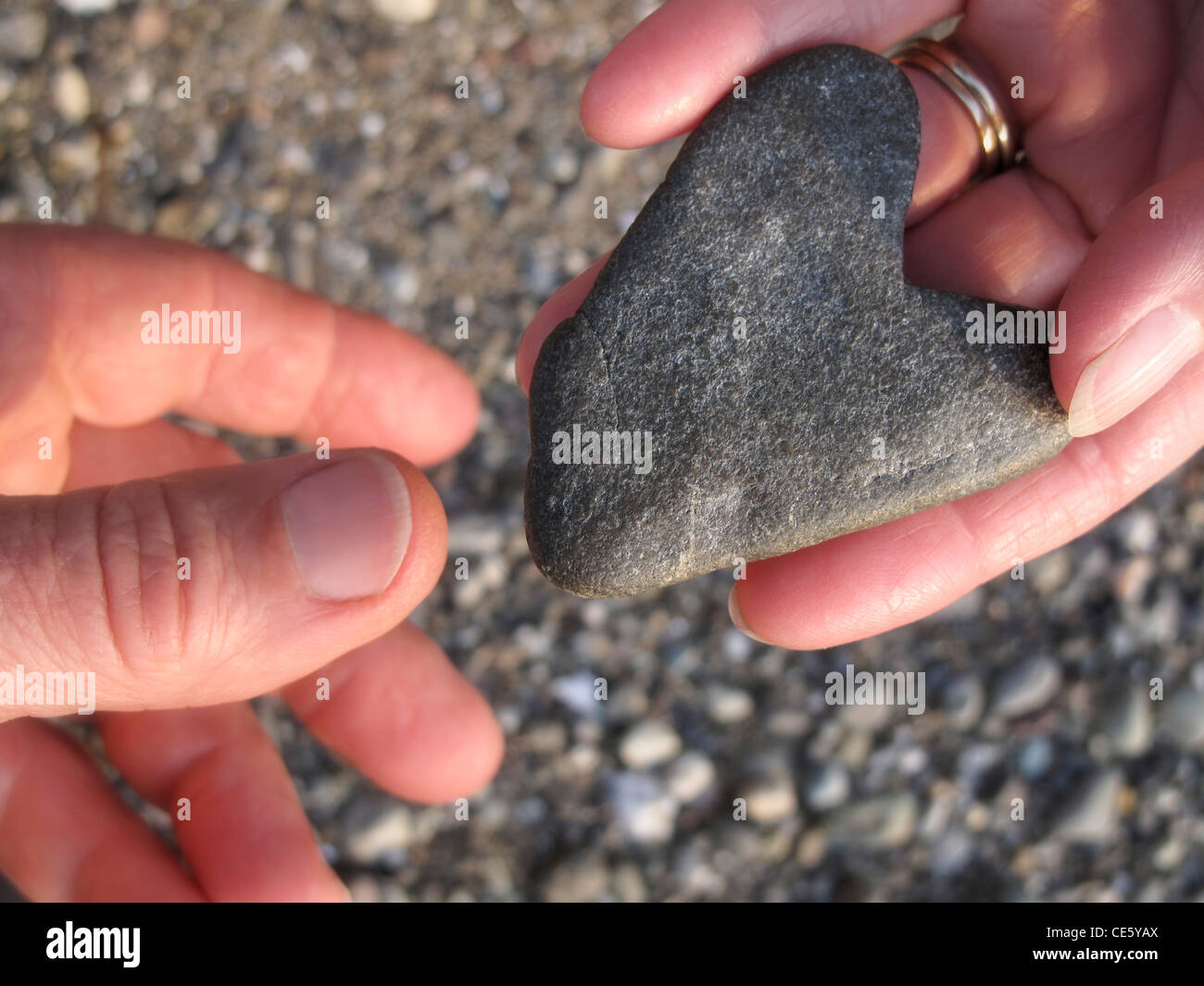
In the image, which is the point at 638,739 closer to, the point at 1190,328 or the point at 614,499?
the point at 614,499

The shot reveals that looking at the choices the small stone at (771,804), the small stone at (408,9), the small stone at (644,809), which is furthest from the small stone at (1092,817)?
the small stone at (408,9)

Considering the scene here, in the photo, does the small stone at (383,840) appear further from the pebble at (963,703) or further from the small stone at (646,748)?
the pebble at (963,703)

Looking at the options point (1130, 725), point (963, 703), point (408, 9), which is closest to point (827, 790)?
point (963, 703)

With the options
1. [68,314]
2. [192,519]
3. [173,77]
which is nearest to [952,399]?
[192,519]

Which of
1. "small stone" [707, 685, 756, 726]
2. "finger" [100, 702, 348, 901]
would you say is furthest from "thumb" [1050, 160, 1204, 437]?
"finger" [100, 702, 348, 901]

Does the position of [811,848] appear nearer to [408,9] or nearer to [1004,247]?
[1004,247]

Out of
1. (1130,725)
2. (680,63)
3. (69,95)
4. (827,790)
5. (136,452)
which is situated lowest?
(827,790)
